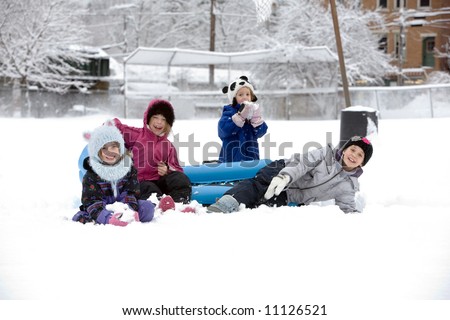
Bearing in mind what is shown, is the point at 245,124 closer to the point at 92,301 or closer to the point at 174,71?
the point at 92,301

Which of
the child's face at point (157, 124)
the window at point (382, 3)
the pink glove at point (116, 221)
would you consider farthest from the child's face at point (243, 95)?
the window at point (382, 3)

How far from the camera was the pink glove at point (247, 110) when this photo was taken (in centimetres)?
538

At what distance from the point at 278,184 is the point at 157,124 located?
1.40m

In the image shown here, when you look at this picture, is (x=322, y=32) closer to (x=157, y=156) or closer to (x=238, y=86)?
(x=238, y=86)

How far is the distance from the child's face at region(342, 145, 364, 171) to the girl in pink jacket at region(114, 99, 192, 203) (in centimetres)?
135

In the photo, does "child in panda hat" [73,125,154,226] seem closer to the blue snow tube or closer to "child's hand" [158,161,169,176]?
"child's hand" [158,161,169,176]

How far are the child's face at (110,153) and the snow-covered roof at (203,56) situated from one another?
12.8 metres

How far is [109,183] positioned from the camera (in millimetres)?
3994

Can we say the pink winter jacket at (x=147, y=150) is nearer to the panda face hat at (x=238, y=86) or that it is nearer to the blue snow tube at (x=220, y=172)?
the blue snow tube at (x=220, y=172)

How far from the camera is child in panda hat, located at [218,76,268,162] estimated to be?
5.52 metres

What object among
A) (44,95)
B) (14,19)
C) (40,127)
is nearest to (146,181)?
(40,127)

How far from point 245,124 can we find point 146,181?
4.25 feet

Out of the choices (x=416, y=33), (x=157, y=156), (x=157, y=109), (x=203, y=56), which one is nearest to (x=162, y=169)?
(x=157, y=156)

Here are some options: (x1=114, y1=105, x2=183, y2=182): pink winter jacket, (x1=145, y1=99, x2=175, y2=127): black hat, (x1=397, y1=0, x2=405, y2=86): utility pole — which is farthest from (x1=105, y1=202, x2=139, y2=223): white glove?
(x1=397, y1=0, x2=405, y2=86): utility pole
